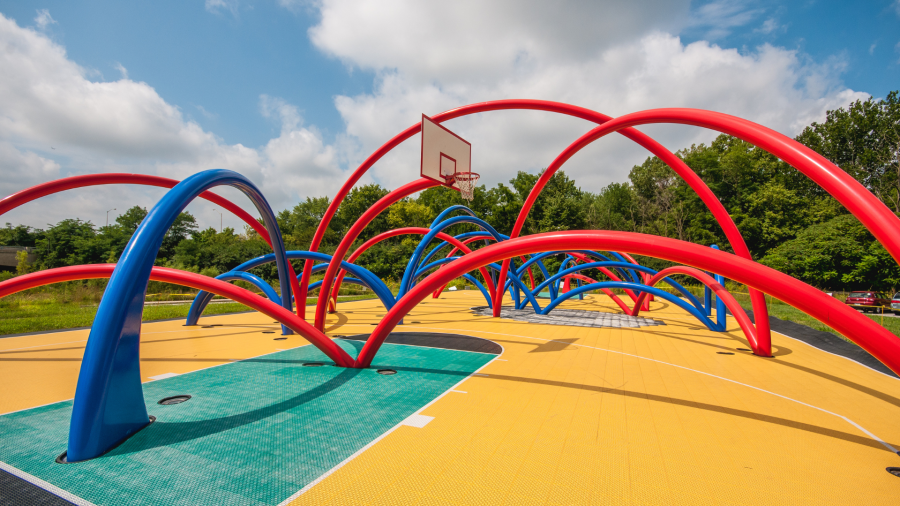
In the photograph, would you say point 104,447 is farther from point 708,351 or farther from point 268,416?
point 708,351

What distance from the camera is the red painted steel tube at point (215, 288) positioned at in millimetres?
5965

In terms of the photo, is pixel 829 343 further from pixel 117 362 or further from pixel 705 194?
pixel 117 362

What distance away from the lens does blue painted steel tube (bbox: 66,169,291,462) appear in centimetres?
359

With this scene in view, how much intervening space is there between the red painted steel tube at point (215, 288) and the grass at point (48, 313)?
5.37 metres

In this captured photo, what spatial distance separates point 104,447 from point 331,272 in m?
→ 7.09

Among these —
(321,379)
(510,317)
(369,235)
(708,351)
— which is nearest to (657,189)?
(369,235)

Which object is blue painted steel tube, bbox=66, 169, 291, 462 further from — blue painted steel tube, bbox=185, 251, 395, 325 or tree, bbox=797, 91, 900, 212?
tree, bbox=797, 91, 900, 212

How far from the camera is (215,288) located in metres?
5.96

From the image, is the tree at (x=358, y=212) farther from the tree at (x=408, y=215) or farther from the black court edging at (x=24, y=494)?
the black court edging at (x=24, y=494)

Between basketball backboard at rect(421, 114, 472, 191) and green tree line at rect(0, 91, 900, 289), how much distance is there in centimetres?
3016

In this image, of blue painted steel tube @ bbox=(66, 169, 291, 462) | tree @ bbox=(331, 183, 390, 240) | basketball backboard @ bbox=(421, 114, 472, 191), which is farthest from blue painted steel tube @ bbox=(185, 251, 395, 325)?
tree @ bbox=(331, 183, 390, 240)

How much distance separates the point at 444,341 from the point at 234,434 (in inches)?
241

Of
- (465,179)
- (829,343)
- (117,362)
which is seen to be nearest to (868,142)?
(829,343)

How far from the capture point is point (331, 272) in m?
10.6
